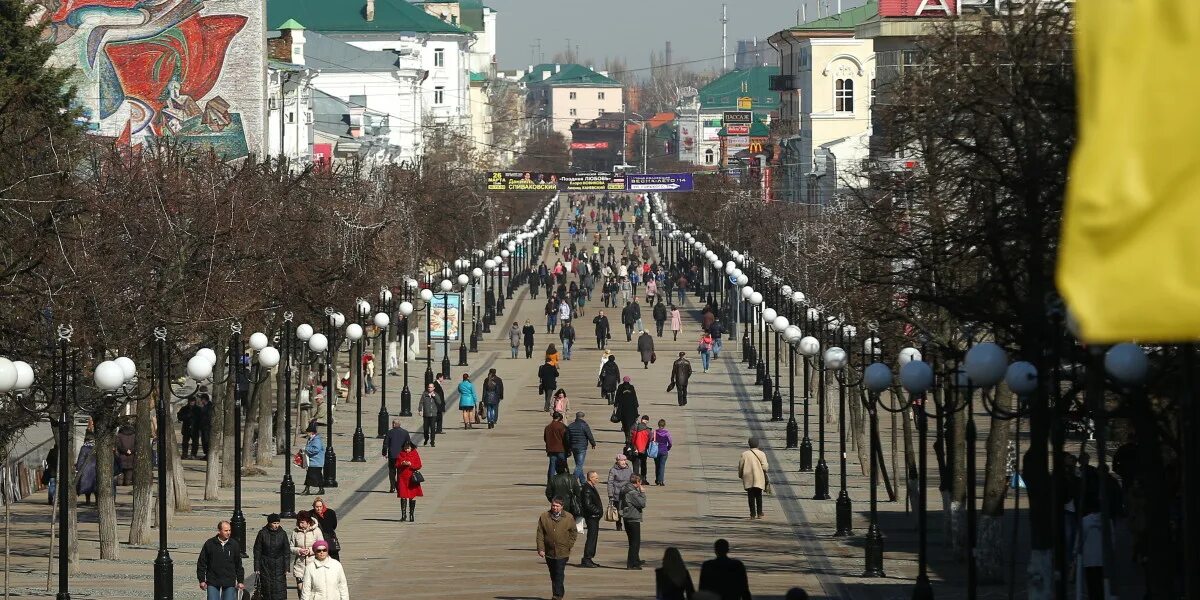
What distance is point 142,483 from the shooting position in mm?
27016

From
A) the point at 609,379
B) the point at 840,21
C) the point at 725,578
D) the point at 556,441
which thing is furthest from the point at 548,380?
the point at 840,21

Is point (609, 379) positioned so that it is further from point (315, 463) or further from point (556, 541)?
point (556, 541)

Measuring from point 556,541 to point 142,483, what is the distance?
26.1ft

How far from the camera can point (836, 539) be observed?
92.1 ft

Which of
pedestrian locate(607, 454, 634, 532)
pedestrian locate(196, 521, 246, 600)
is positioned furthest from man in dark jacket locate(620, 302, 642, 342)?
pedestrian locate(196, 521, 246, 600)

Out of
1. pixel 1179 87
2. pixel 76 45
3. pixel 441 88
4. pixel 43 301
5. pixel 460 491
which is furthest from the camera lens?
pixel 441 88

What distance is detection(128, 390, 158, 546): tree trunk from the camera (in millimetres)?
26875

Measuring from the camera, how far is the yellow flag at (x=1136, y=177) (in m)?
2.93

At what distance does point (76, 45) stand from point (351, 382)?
81.3ft

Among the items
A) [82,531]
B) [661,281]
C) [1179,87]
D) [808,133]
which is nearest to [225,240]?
[82,531]

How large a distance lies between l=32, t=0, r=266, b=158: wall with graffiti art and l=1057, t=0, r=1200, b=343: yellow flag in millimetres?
68065

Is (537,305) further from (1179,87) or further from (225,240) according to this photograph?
(1179,87)

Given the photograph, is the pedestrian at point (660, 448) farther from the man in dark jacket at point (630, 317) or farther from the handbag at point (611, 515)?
the man in dark jacket at point (630, 317)

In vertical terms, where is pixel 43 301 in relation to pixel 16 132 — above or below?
below
